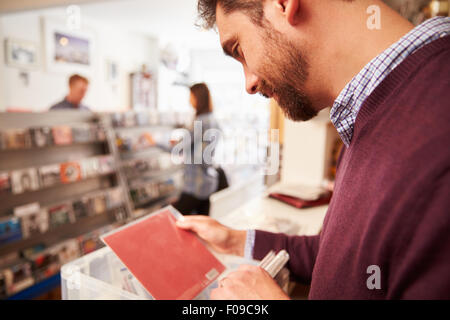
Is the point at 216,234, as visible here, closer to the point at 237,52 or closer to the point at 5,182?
the point at 237,52

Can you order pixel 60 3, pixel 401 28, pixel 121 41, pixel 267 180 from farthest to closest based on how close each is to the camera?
1. pixel 121 41
2. pixel 60 3
3. pixel 267 180
4. pixel 401 28

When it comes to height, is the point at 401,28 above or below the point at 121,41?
below

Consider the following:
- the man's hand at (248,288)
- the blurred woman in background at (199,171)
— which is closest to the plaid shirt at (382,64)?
the man's hand at (248,288)

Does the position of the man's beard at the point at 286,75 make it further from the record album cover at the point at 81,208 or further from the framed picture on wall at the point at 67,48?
the framed picture on wall at the point at 67,48

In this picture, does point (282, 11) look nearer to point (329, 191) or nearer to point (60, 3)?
point (329, 191)

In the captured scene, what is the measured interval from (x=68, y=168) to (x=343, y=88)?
2.66 m

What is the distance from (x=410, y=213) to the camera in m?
0.40

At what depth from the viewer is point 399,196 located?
0.42m

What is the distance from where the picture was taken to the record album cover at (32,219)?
239cm

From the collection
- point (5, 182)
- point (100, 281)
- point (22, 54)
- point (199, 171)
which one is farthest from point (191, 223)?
point (22, 54)

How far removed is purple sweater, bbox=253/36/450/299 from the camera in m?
0.38

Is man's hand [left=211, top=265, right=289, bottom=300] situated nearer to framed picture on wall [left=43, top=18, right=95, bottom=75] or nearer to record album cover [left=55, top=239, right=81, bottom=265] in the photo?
record album cover [left=55, top=239, right=81, bottom=265]

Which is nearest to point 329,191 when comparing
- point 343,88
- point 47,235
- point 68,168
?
point 343,88

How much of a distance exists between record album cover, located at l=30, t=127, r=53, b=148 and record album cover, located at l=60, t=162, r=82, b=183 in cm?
24
